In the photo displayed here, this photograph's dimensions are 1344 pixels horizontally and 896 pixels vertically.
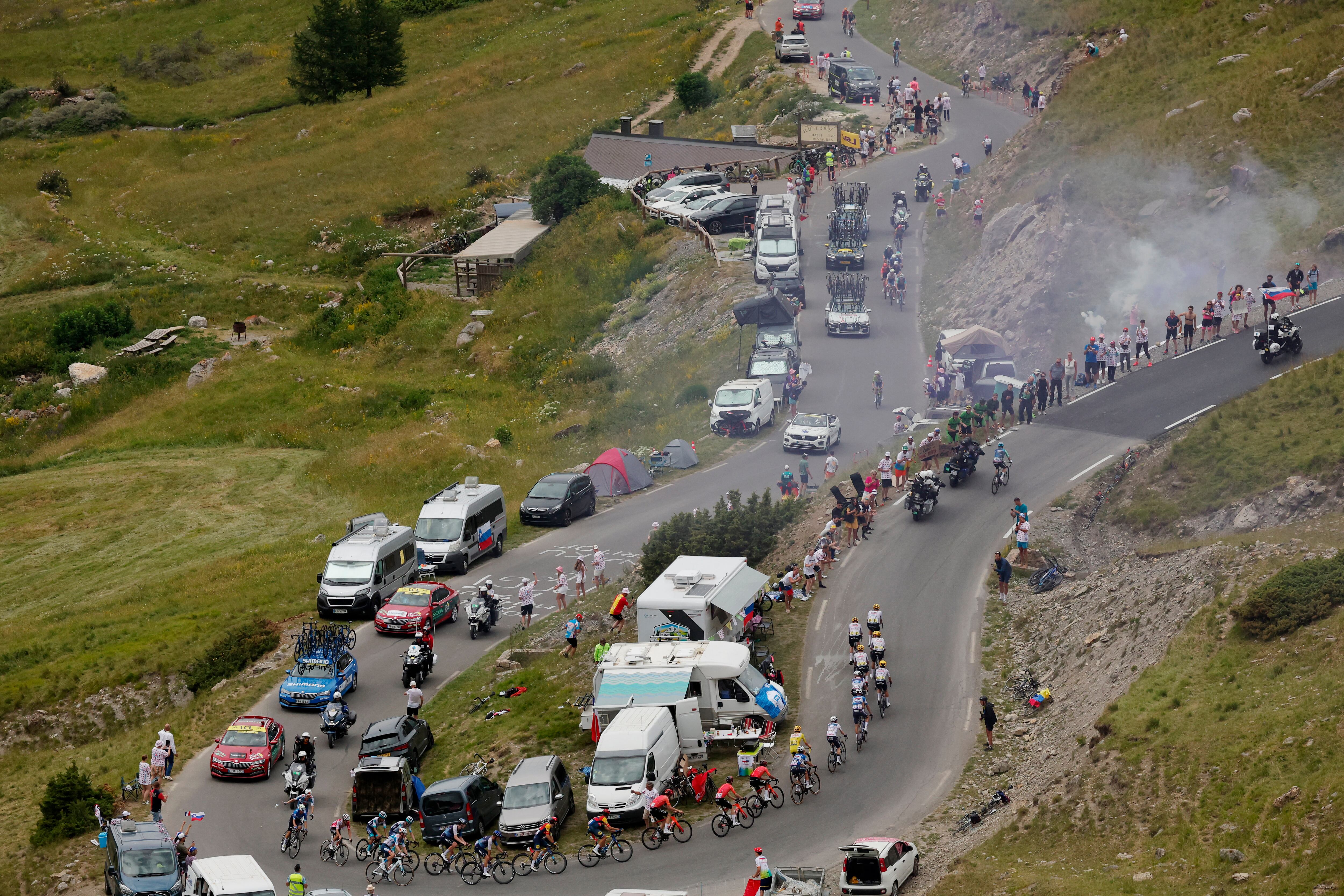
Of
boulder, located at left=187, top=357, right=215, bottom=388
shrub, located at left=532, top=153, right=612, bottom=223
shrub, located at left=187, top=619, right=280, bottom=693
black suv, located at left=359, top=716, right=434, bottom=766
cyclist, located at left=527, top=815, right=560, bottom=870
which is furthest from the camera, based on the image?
shrub, located at left=532, top=153, right=612, bottom=223

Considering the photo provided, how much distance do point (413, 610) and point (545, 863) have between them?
519 inches

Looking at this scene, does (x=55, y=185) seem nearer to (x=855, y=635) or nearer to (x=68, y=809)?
(x=68, y=809)

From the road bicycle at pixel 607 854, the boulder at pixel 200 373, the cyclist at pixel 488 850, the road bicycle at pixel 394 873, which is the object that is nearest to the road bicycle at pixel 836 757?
the road bicycle at pixel 607 854

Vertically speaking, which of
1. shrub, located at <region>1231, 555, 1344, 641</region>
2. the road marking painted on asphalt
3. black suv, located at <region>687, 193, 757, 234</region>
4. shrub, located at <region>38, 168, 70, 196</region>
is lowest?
the road marking painted on asphalt

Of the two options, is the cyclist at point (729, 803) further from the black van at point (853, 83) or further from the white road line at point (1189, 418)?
the black van at point (853, 83)

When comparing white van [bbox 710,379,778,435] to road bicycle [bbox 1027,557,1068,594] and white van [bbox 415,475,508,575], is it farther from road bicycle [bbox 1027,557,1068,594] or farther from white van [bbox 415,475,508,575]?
road bicycle [bbox 1027,557,1068,594]

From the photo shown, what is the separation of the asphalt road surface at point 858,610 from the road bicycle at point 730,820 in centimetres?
19

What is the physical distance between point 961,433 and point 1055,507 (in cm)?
523

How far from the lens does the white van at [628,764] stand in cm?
2742

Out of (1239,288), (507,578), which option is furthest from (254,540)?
(1239,288)

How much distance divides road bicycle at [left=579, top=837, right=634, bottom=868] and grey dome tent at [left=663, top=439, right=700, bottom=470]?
23.9m

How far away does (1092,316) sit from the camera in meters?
54.9

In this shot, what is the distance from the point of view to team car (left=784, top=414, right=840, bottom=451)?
47250 millimetres

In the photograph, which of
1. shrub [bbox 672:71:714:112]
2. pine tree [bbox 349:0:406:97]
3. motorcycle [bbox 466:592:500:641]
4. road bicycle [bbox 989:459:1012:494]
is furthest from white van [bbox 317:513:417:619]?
pine tree [bbox 349:0:406:97]
